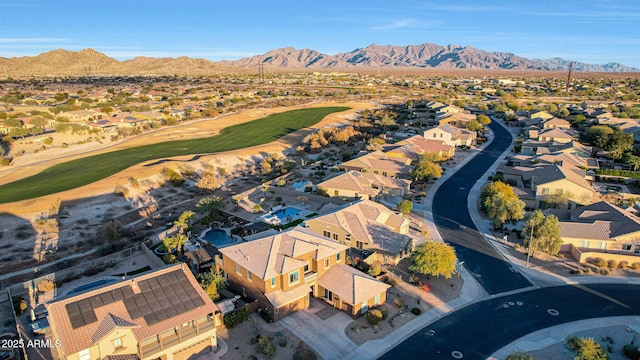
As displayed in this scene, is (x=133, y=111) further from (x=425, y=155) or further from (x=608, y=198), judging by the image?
(x=608, y=198)

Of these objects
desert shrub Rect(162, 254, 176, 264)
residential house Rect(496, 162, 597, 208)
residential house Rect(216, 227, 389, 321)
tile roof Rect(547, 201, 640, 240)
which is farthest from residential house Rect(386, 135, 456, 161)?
desert shrub Rect(162, 254, 176, 264)

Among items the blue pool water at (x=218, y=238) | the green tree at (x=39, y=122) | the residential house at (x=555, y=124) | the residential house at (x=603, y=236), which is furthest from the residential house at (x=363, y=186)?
the green tree at (x=39, y=122)

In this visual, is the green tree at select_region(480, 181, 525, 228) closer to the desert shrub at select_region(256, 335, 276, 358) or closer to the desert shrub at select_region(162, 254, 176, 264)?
the desert shrub at select_region(256, 335, 276, 358)

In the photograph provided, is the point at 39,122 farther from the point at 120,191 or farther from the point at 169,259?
the point at 169,259

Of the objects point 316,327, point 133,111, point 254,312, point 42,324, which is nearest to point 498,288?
point 316,327

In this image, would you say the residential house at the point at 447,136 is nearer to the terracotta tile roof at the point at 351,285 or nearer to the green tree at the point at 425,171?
the green tree at the point at 425,171
